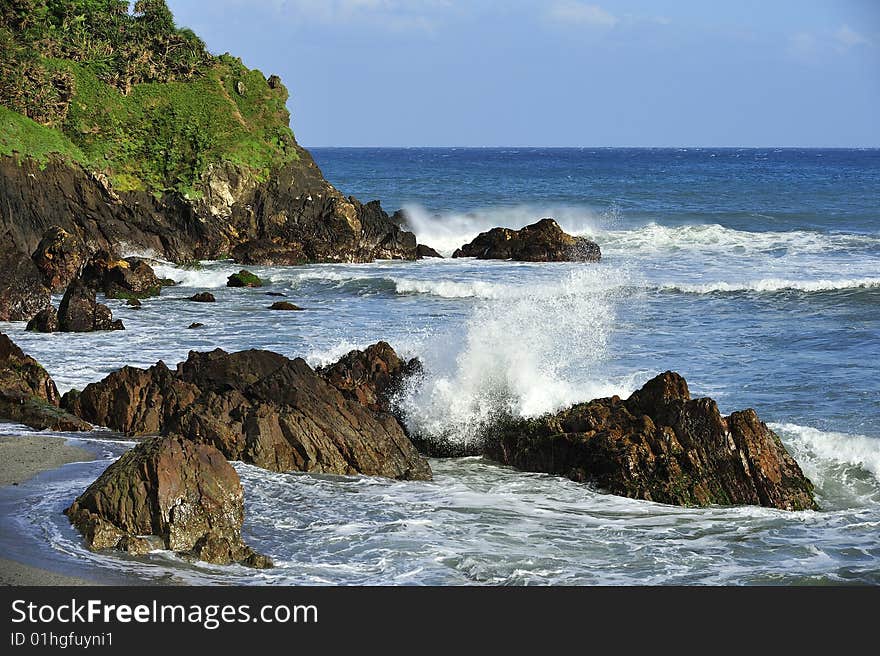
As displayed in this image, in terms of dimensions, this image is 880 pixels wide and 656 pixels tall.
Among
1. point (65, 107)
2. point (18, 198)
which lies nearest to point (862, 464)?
point (18, 198)

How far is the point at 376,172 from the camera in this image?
115938 mm

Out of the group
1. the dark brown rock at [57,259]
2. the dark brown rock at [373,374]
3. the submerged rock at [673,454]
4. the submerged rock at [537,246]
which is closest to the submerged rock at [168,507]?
the submerged rock at [673,454]

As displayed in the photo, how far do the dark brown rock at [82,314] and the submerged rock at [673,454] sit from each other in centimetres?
1341

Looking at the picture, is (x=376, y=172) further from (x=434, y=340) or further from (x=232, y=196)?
(x=434, y=340)

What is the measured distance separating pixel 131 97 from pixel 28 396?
29497 mm

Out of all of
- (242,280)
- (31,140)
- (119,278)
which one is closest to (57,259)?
(119,278)

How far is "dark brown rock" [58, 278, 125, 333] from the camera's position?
24.3 m

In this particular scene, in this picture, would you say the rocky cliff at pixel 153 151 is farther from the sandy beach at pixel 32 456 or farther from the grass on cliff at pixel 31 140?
the sandy beach at pixel 32 456

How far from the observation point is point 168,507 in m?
10.4

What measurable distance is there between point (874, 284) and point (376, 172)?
86423 mm

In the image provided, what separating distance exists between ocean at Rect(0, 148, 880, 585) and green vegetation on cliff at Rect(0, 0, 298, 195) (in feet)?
18.9

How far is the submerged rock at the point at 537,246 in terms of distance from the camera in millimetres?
41531

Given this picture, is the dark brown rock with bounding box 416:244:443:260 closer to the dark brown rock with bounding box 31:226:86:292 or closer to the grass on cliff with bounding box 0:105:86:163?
the grass on cliff with bounding box 0:105:86:163

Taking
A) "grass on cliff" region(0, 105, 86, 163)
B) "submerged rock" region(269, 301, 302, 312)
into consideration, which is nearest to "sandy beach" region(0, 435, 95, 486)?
"submerged rock" region(269, 301, 302, 312)
